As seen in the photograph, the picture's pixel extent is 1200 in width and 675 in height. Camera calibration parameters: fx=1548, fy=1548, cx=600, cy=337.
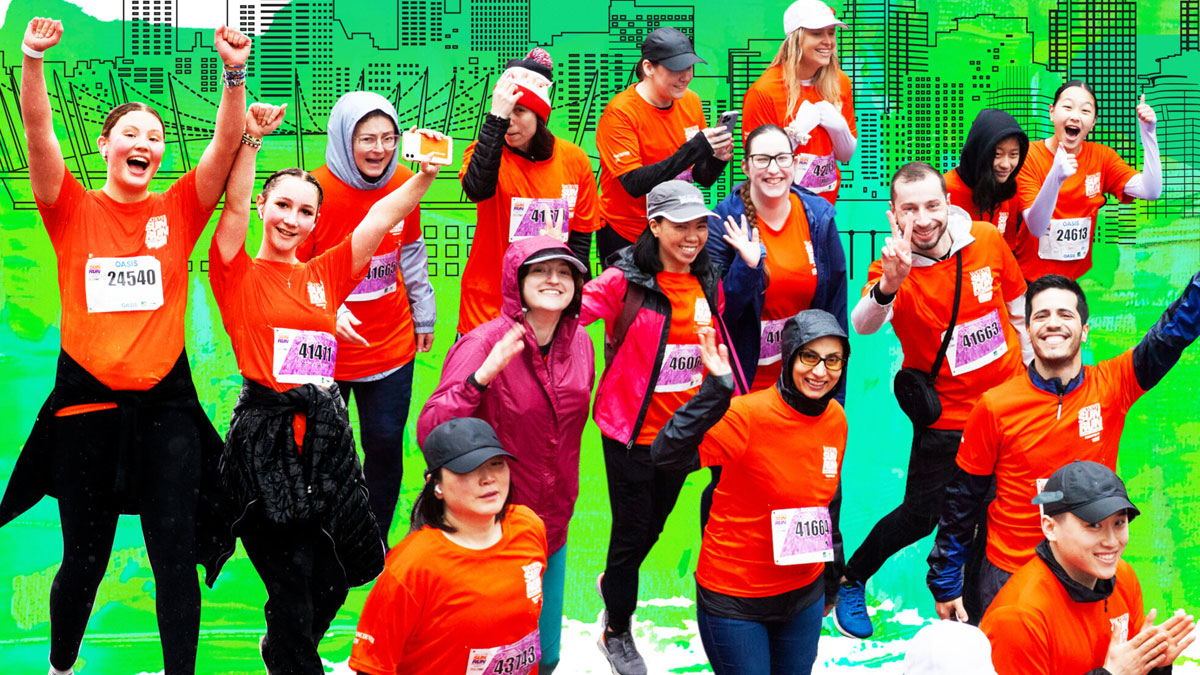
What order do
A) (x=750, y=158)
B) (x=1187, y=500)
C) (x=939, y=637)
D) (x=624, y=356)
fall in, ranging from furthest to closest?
(x=1187, y=500) → (x=750, y=158) → (x=624, y=356) → (x=939, y=637)

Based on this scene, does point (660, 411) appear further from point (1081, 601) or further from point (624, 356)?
point (1081, 601)

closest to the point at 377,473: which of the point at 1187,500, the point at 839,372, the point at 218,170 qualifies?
the point at 218,170

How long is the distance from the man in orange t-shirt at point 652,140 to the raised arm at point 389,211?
1237 mm

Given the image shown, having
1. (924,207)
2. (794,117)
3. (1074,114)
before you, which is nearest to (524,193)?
(794,117)

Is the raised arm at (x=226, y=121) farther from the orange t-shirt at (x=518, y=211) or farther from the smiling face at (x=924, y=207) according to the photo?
the smiling face at (x=924, y=207)

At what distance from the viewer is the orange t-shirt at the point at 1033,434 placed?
4.73 meters

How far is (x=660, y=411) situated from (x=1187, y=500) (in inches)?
119

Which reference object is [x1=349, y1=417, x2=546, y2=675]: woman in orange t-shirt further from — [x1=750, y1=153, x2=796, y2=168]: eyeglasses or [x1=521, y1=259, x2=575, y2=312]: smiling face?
[x1=750, y1=153, x2=796, y2=168]: eyeglasses

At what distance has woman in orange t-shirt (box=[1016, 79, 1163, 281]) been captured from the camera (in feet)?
19.9

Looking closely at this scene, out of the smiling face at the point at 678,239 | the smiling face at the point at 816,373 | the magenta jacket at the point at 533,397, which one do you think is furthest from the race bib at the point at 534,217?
the smiling face at the point at 816,373

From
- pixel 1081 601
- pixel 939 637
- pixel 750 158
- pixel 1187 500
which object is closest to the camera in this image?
pixel 939 637

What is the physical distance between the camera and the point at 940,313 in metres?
5.39

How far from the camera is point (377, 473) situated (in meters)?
5.58

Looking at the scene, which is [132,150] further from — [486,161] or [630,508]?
[630,508]
